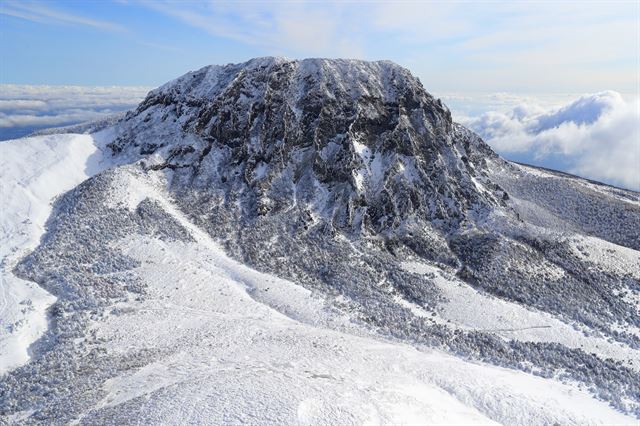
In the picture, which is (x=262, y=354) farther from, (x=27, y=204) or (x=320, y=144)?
(x=27, y=204)

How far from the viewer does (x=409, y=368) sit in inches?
1358

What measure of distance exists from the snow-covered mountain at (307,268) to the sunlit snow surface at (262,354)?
0.19 metres

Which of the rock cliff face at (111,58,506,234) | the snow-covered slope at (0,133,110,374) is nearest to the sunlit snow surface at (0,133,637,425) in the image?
the snow-covered slope at (0,133,110,374)

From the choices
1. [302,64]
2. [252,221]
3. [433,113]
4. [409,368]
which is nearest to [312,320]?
[409,368]

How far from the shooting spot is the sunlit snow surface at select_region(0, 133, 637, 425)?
1082 inches

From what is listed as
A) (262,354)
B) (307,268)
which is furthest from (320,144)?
(262,354)

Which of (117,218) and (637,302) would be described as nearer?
(637,302)

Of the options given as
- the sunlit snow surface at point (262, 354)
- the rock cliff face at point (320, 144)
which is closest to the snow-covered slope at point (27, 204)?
the sunlit snow surface at point (262, 354)

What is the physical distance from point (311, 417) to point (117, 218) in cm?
3850

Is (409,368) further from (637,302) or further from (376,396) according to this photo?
(637,302)

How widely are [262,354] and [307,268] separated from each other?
1753 cm

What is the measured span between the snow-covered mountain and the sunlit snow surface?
0.19 metres

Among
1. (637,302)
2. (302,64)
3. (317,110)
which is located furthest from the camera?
(302,64)

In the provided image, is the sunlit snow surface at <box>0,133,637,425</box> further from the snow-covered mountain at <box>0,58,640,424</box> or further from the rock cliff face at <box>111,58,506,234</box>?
the rock cliff face at <box>111,58,506,234</box>
